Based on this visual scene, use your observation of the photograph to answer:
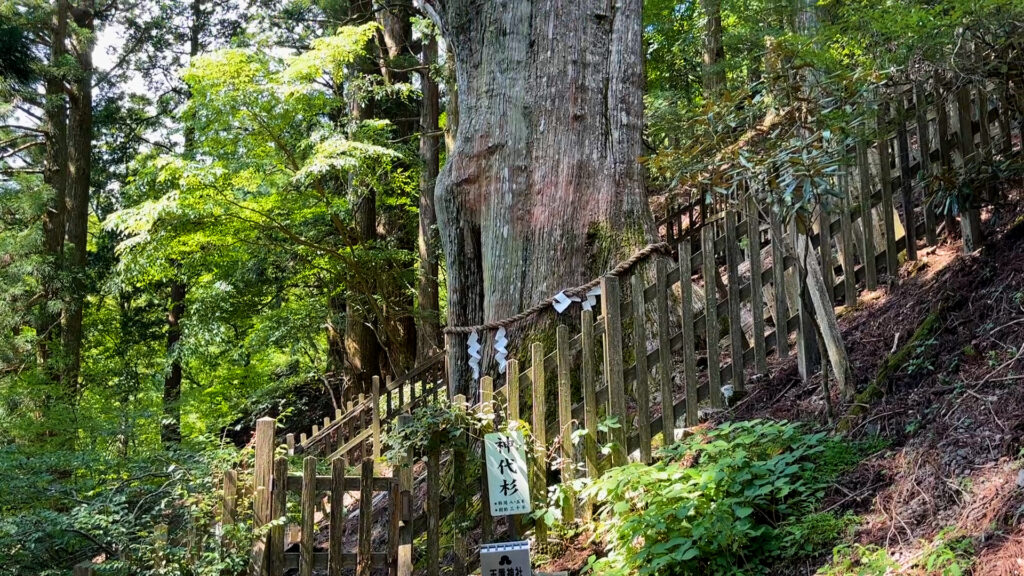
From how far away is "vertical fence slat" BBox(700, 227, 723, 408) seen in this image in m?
3.91

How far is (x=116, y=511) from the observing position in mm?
3584

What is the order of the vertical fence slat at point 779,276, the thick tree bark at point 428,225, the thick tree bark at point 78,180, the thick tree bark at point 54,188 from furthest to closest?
the thick tree bark at point 78,180
the thick tree bark at point 54,188
the thick tree bark at point 428,225
the vertical fence slat at point 779,276

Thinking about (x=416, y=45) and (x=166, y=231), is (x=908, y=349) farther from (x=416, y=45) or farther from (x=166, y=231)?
(x=416, y=45)

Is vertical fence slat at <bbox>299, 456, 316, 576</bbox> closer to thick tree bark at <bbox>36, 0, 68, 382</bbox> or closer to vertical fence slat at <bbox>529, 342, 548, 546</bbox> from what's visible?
vertical fence slat at <bbox>529, 342, 548, 546</bbox>

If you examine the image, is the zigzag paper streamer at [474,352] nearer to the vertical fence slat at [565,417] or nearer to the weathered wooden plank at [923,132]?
the vertical fence slat at [565,417]

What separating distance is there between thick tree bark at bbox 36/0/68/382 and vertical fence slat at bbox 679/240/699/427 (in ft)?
38.1

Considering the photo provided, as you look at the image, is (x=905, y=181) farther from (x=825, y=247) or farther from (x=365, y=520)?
(x=365, y=520)

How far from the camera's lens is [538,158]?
4.66m

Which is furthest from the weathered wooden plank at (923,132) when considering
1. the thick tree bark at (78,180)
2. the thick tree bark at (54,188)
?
the thick tree bark at (78,180)

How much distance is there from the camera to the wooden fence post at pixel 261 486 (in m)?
3.47

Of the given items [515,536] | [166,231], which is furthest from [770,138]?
[166,231]

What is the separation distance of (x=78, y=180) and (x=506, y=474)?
13380 millimetres

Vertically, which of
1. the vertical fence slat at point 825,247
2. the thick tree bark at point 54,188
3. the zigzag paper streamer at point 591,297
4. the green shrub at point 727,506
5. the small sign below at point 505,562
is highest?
the thick tree bark at point 54,188

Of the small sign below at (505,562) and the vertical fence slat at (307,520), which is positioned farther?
the vertical fence slat at (307,520)
